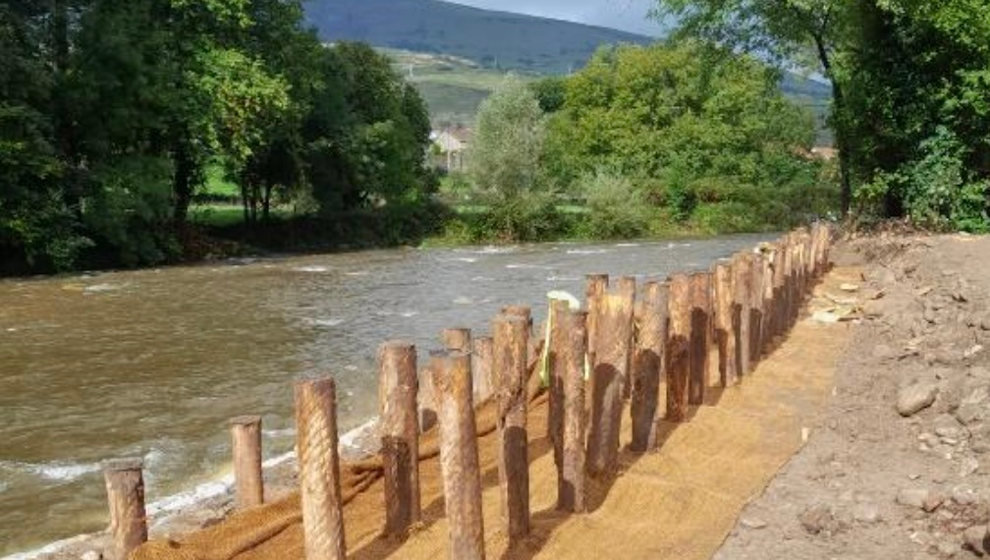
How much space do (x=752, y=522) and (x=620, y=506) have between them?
0.95 metres

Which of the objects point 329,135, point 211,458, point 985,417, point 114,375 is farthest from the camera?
point 329,135

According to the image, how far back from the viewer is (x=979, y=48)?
70.6 ft

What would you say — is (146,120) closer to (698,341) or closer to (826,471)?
(698,341)

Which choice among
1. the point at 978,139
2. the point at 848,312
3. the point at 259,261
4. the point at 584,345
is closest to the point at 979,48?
the point at 978,139

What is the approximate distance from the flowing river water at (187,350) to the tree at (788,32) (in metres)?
6.41

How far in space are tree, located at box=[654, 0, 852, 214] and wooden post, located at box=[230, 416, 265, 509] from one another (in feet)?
73.8

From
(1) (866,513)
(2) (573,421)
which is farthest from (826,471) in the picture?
(2) (573,421)

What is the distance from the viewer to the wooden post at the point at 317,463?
5316 mm

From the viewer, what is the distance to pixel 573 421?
23.4 feet

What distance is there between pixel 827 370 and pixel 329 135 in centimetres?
3360

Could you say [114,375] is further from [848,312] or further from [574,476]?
[848,312]

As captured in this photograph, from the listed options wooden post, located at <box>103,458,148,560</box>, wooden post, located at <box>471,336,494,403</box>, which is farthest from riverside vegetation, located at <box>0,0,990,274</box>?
wooden post, located at <box>103,458,148,560</box>

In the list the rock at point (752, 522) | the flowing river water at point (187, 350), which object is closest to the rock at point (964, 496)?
the rock at point (752, 522)

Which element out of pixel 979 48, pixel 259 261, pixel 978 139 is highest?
pixel 979 48
